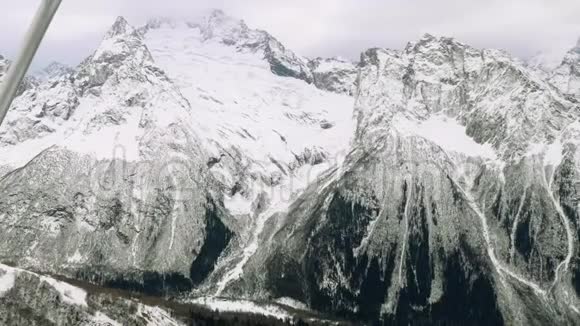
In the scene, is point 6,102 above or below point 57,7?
below

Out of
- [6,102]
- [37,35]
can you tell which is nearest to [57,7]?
[37,35]

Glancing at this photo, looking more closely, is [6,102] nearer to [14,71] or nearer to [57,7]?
[14,71]

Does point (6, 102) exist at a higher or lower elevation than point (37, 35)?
lower

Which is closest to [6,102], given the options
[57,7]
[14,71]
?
[14,71]
